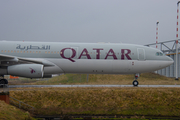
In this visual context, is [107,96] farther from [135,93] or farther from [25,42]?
[25,42]

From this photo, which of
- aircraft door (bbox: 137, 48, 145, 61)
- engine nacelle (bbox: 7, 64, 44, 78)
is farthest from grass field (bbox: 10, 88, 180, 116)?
aircraft door (bbox: 137, 48, 145, 61)

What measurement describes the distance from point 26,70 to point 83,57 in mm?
6452

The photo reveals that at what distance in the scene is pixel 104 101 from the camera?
16266 mm

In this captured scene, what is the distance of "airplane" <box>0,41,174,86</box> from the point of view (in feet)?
68.5

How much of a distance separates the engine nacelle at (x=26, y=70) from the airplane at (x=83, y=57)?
734 millimetres

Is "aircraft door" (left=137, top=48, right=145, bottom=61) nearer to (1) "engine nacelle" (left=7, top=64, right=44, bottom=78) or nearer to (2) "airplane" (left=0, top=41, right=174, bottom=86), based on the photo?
(2) "airplane" (left=0, top=41, right=174, bottom=86)

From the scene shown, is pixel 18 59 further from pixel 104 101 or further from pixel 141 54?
pixel 141 54

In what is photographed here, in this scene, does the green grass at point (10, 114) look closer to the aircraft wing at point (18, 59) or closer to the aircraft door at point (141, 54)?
the aircraft wing at point (18, 59)

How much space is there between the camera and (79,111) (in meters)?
15.3

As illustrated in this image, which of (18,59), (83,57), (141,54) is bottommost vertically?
(18,59)

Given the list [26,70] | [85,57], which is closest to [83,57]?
[85,57]

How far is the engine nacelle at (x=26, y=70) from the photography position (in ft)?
64.0

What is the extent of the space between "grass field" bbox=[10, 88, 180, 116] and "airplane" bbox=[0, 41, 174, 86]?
4.31 m

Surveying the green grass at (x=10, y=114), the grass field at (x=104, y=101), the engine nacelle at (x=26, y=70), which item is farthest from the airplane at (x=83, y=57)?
the green grass at (x=10, y=114)
